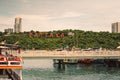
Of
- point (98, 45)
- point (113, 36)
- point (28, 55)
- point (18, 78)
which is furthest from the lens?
point (113, 36)

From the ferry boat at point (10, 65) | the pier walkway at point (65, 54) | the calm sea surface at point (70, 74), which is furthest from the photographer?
the pier walkway at point (65, 54)

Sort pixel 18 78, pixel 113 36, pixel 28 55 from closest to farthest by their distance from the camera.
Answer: pixel 18 78 → pixel 28 55 → pixel 113 36

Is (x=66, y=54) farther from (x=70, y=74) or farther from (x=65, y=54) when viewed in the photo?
(x=70, y=74)

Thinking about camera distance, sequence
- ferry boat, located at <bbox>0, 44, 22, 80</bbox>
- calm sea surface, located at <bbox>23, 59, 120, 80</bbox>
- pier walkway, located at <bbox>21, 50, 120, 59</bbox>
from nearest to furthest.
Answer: ferry boat, located at <bbox>0, 44, 22, 80</bbox> → calm sea surface, located at <bbox>23, 59, 120, 80</bbox> → pier walkway, located at <bbox>21, 50, 120, 59</bbox>

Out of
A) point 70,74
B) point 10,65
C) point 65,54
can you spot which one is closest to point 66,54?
point 65,54

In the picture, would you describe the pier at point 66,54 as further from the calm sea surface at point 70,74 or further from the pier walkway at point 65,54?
the calm sea surface at point 70,74

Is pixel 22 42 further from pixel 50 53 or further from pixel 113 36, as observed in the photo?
pixel 50 53

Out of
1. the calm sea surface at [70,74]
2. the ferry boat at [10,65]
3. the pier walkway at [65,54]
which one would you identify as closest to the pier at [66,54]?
the pier walkway at [65,54]

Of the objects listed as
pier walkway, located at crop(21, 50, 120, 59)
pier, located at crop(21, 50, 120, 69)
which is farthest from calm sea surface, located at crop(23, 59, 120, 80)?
pier walkway, located at crop(21, 50, 120, 59)

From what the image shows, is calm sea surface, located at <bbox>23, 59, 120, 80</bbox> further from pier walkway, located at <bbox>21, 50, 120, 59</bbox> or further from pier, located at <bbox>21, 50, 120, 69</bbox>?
pier walkway, located at <bbox>21, 50, 120, 59</bbox>

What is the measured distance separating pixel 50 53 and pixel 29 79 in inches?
626

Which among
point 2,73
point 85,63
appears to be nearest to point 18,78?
point 2,73

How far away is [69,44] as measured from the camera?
176 m

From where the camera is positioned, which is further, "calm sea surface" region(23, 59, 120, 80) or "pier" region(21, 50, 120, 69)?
"pier" region(21, 50, 120, 69)
